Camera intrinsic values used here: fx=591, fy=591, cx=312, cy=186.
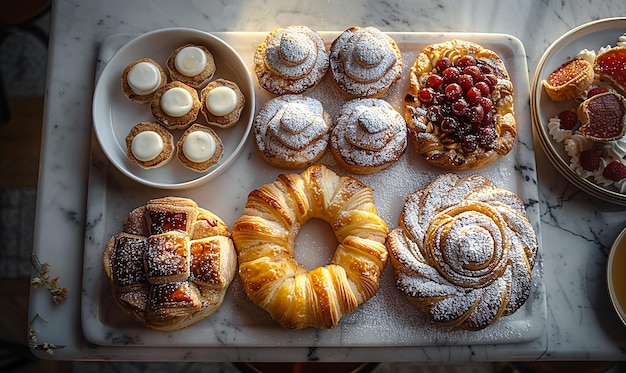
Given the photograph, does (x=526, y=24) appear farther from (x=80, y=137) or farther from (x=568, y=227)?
(x=80, y=137)

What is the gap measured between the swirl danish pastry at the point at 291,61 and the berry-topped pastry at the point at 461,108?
325mm

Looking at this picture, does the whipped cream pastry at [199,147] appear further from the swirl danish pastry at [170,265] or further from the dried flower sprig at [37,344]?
the dried flower sprig at [37,344]

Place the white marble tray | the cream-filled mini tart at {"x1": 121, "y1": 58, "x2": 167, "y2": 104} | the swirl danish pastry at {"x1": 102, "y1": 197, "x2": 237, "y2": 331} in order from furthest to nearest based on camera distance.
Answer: the cream-filled mini tart at {"x1": 121, "y1": 58, "x2": 167, "y2": 104} → the white marble tray → the swirl danish pastry at {"x1": 102, "y1": 197, "x2": 237, "y2": 331}

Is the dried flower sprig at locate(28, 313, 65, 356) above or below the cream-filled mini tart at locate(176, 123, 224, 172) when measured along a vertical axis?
below

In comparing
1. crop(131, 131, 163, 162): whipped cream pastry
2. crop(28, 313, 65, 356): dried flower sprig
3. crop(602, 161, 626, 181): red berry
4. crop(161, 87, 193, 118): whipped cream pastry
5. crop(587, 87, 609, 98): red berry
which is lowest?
crop(28, 313, 65, 356): dried flower sprig

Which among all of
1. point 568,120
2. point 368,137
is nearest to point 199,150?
point 368,137

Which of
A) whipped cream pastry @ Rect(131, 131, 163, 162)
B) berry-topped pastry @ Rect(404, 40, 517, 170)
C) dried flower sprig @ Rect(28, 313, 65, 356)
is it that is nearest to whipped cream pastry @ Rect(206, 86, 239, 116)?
whipped cream pastry @ Rect(131, 131, 163, 162)

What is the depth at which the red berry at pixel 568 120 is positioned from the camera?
1.99m

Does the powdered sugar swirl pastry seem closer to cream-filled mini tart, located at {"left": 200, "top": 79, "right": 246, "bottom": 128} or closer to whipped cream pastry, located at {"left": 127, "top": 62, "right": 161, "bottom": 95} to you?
cream-filled mini tart, located at {"left": 200, "top": 79, "right": 246, "bottom": 128}

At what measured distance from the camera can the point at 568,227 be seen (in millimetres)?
2025

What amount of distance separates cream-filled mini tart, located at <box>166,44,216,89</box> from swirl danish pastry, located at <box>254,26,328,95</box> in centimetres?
16

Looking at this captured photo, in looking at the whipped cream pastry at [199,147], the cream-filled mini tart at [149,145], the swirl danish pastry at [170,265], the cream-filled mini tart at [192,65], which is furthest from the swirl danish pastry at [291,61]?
the swirl danish pastry at [170,265]

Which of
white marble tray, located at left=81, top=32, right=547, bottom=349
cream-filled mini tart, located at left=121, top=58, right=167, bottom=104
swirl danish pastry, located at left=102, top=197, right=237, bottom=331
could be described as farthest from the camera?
cream-filled mini tart, located at left=121, top=58, right=167, bottom=104

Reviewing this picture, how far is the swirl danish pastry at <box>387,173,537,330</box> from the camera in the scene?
5.82 feet
